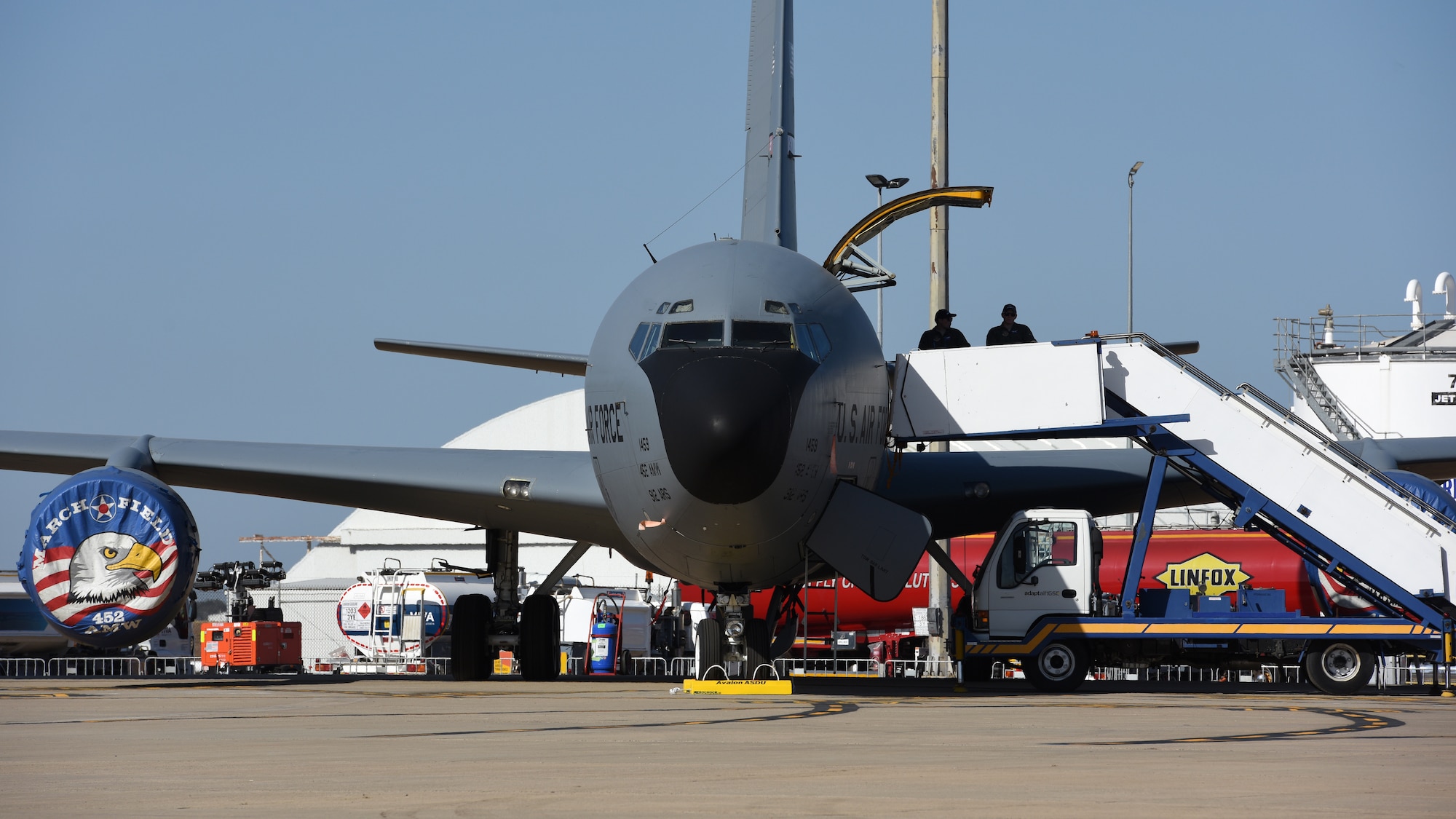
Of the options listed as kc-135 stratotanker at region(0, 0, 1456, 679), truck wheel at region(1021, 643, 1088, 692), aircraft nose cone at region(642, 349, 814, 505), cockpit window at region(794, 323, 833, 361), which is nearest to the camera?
aircraft nose cone at region(642, 349, 814, 505)

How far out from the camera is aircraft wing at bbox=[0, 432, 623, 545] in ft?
58.4

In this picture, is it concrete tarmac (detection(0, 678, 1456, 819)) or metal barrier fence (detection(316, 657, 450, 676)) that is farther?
metal barrier fence (detection(316, 657, 450, 676))

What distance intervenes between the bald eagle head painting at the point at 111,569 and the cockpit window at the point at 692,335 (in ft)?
22.3

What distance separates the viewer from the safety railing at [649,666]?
34.4m

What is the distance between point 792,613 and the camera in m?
17.9

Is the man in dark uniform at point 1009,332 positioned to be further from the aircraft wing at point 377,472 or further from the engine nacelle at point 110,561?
the engine nacelle at point 110,561

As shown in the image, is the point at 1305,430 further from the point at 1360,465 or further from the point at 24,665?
the point at 24,665

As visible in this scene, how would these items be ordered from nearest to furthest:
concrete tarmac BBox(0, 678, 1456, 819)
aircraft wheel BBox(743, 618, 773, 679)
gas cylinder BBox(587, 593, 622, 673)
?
concrete tarmac BBox(0, 678, 1456, 819) → aircraft wheel BBox(743, 618, 773, 679) → gas cylinder BBox(587, 593, 622, 673)

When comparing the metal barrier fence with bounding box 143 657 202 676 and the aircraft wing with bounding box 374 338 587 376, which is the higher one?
the aircraft wing with bounding box 374 338 587 376

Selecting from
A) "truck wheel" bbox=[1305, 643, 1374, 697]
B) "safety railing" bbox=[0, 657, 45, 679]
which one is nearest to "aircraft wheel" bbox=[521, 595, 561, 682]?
"truck wheel" bbox=[1305, 643, 1374, 697]

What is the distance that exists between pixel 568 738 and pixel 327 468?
33.6 ft

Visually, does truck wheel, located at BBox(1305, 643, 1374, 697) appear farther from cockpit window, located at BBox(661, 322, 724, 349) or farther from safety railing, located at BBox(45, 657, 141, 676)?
safety railing, located at BBox(45, 657, 141, 676)

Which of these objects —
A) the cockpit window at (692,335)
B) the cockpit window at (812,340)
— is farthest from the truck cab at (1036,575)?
the cockpit window at (692,335)

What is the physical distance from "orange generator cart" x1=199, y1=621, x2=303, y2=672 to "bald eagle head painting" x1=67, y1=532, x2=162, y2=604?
621 inches
